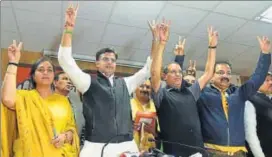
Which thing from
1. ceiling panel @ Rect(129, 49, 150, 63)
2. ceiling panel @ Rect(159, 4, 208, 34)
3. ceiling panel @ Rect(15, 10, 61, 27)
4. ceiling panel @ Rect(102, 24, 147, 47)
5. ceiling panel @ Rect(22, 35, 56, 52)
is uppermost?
ceiling panel @ Rect(159, 4, 208, 34)

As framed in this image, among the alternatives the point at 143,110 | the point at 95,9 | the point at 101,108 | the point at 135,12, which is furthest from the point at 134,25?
the point at 101,108

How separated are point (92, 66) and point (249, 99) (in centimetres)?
244

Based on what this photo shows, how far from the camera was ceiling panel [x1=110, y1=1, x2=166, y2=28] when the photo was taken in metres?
2.78

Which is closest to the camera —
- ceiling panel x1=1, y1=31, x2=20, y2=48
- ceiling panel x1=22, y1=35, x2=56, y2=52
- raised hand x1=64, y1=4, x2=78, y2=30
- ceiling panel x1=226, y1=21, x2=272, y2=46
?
raised hand x1=64, y1=4, x2=78, y2=30

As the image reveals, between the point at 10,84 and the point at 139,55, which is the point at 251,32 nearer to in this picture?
the point at 139,55

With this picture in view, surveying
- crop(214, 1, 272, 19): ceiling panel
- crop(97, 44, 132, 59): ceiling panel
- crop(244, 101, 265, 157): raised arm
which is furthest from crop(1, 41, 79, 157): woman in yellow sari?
crop(97, 44, 132, 59): ceiling panel

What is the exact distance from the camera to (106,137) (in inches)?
60.2

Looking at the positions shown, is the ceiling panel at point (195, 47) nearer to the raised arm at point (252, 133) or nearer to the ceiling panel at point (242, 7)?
the ceiling panel at point (242, 7)

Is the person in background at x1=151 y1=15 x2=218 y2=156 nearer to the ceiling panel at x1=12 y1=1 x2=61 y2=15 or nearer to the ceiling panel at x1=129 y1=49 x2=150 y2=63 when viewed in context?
the ceiling panel at x1=12 y1=1 x2=61 y2=15

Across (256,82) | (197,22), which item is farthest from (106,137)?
(197,22)

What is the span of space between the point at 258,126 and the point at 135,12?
1556 millimetres

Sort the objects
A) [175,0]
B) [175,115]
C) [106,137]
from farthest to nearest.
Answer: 1. [175,0]
2. [175,115]
3. [106,137]

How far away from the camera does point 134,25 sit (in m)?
3.17

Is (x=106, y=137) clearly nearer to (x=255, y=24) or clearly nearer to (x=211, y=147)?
(x=211, y=147)
